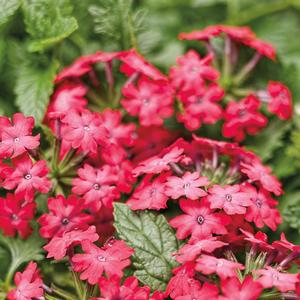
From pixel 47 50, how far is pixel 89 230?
2.77ft

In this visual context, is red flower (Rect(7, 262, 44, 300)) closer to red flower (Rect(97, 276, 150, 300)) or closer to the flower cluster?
the flower cluster

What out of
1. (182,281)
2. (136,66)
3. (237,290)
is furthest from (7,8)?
(237,290)

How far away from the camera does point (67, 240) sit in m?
1.44

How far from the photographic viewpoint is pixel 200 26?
96.6 inches

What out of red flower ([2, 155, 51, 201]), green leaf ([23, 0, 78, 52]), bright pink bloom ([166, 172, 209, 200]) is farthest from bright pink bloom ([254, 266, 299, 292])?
green leaf ([23, 0, 78, 52])

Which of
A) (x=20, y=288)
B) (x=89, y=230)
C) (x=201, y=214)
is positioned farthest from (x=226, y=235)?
(x=20, y=288)

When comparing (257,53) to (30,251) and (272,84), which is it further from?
(30,251)

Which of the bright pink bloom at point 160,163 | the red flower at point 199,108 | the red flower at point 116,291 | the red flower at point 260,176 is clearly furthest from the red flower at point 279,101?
the red flower at point 116,291

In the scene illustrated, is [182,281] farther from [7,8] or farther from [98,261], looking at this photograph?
[7,8]

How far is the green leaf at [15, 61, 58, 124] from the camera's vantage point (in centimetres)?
182

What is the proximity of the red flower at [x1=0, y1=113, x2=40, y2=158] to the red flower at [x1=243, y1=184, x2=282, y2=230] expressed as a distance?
62cm

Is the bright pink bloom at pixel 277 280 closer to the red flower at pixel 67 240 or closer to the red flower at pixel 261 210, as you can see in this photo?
the red flower at pixel 261 210

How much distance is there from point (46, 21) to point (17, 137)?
1.80ft

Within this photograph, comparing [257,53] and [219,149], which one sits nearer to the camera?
[219,149]
